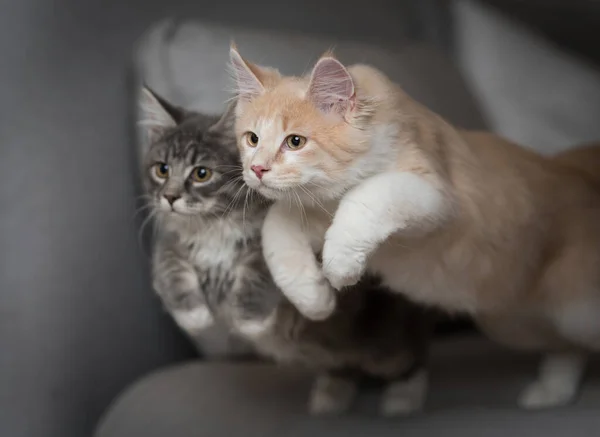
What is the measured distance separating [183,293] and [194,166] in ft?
0.55

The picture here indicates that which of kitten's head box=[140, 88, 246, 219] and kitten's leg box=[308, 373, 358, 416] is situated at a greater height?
kitten's head box=[140, 88, 246, 219]

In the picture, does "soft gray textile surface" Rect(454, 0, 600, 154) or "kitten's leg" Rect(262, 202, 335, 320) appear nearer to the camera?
"kitten's leg" Rect(262, 202, 335, 320)

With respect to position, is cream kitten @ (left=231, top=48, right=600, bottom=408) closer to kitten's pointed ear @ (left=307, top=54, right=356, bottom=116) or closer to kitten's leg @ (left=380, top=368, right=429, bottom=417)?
kitten's pointed ear @ (left=307, top=54, right=356, bottom=116)

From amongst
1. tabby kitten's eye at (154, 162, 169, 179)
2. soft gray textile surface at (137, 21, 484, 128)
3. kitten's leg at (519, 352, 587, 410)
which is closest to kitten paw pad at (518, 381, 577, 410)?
kitten's leg at (519, 352, 587, 410)

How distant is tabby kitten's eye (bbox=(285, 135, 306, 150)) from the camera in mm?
800

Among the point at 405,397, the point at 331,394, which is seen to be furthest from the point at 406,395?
the point at 331,394

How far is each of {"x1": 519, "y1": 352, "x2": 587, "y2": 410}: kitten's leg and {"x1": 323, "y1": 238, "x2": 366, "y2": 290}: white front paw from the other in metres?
0.37

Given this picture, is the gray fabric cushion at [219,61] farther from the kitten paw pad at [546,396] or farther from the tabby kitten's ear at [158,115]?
the kitten paw pad at [546,396]

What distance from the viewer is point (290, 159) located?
0.79 metres

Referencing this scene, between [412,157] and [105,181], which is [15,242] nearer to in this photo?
[105,181]

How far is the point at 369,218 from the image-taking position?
0.76 meters

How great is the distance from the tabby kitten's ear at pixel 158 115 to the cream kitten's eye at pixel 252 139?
17 cm

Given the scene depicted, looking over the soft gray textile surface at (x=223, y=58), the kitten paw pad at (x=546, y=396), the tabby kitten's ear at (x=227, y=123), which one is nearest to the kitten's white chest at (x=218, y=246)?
the tabby kitten's ear at (x=227, y=123)

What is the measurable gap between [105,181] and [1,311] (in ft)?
0.90
